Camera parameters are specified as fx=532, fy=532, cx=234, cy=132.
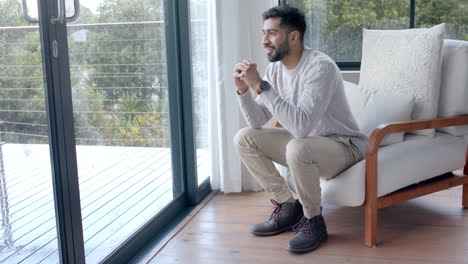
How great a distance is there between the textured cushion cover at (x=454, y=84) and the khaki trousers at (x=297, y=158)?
595mm

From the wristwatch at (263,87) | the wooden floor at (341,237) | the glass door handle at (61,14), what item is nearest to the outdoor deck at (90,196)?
the wooden floor at (341,237)

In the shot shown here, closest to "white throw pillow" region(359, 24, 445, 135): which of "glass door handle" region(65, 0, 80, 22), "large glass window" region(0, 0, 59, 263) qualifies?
"glass door handle" region(65, 0, 80, 22)

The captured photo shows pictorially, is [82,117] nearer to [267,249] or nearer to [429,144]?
[267,249]

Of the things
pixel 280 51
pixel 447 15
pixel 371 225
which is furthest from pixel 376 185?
pixel 447 15

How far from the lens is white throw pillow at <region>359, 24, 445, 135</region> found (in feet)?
8.73

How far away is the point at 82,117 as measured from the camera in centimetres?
197

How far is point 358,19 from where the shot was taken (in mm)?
3732

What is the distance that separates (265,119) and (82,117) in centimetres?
Result: 98

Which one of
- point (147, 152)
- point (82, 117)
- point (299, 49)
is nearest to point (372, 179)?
point (299, 49)

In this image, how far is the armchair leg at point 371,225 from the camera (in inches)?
92.1

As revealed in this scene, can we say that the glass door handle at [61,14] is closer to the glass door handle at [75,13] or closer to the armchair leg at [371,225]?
the glass door handle at [75,13]

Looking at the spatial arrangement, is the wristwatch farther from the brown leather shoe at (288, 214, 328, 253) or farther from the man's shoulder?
the brown leather shoe at (288, 214, 328, 253)

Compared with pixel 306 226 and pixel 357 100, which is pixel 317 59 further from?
pixel 306 226

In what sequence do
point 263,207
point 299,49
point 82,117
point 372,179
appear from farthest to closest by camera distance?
point 263,207, point 299,49, point 372,179, point 82,117
